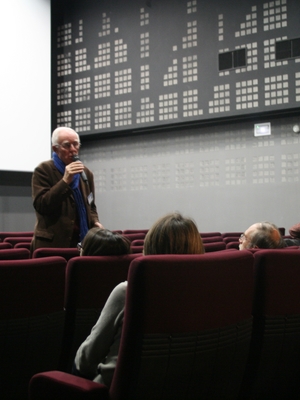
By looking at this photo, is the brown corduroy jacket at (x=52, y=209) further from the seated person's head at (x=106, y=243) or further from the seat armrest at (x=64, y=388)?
the seat armrest at (x=64, y=388)

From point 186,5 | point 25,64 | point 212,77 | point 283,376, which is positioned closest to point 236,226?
point 212,77

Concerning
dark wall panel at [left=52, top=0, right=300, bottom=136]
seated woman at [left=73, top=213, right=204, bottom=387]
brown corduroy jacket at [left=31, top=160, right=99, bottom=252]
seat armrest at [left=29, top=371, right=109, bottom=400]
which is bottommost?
seat armrest at [left=29, top=371, right=109, bottom=400]

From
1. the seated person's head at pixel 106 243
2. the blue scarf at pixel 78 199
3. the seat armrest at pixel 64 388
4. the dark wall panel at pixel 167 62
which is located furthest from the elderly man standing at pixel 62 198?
the dark wall panel at pixel 167 62

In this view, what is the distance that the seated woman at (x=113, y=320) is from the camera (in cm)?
138

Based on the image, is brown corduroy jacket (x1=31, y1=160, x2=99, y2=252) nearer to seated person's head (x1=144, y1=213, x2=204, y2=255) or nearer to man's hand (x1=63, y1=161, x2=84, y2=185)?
man's hand (x1=63, y1=161, x2=84, y2=185)

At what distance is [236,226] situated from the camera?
784 centimetres

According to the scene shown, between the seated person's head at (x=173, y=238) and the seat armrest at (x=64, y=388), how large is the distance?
435 mm

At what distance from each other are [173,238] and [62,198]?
196 centimetres

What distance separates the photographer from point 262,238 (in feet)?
8.84

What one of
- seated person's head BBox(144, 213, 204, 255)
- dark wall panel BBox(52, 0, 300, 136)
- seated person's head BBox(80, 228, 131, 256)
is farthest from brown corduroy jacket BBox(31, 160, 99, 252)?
dark wall panel BBox(52, 0, 300, 136)

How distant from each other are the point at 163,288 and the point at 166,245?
0.85 ft

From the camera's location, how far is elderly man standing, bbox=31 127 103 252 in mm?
3344

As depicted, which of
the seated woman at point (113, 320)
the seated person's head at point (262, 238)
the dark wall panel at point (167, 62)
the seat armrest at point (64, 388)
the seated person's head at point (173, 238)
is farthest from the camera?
the dark wall panel at point (167, 62)

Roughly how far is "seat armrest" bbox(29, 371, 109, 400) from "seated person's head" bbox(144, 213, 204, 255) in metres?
0.44
